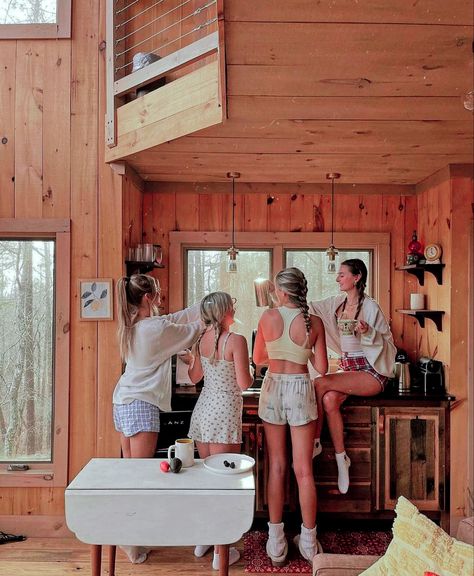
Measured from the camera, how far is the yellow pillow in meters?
1.45

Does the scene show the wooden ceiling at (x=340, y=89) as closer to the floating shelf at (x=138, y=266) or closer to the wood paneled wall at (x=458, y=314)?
the wood paneled wall at (x=458, y=314)

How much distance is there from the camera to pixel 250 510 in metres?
2.21

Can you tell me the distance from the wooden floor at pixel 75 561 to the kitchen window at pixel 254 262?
5.08 ft

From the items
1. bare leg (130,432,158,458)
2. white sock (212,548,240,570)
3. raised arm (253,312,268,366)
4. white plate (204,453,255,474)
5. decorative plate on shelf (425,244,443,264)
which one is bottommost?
white sock (212,548,240,570)

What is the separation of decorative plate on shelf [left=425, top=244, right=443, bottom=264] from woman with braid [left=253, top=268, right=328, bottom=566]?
0.99 metres

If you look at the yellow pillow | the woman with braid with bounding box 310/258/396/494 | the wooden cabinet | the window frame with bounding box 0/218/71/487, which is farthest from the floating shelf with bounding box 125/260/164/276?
the yellow pillow

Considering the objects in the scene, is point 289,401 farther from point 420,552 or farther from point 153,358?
point 420,552

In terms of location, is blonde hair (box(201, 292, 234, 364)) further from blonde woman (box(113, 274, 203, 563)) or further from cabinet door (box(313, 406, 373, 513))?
cabinet door (box(313, 406, 373, 513))

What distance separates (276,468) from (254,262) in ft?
5.04

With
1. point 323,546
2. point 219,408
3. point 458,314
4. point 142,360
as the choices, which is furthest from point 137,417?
point 458,314

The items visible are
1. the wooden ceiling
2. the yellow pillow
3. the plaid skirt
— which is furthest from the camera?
the plaid skirt

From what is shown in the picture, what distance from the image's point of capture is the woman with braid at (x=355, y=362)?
3.19 m

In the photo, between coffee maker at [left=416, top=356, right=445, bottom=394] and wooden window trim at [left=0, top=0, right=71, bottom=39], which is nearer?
wooden window trim at [left=0, top=0, right=71, bottom=39]

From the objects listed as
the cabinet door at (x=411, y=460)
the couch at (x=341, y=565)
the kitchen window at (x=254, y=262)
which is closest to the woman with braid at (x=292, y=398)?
the cabinet door at (x=411, y=460)
